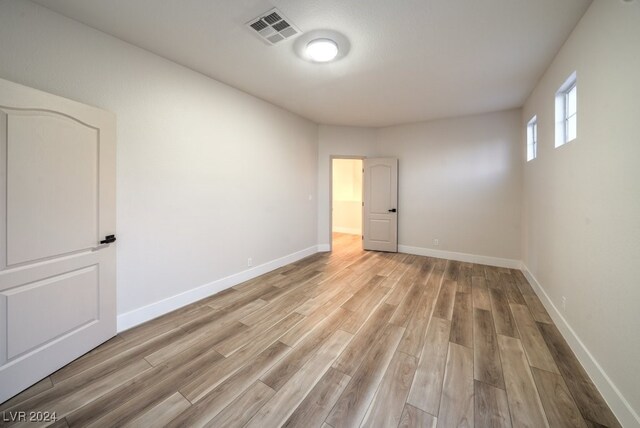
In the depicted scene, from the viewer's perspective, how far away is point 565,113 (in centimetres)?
257

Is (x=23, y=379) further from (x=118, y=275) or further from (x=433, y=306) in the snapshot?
(x=433, y=306)

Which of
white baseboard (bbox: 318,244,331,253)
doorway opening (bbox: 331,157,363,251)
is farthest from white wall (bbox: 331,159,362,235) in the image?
white baseboard (bbox: 318,244,331,253)

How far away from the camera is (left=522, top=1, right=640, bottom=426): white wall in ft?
4.63

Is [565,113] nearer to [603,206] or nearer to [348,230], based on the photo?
[603,206]

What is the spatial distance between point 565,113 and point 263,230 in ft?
13.4

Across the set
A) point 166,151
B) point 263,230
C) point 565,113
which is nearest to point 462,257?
point 565,113

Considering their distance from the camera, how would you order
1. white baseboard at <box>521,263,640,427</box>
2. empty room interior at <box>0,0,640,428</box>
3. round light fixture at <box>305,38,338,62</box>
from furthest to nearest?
round light fixture at <box>305,38,338,62</box>
empty room interior at <box>0,0,640,428</box>
white baseboard at <box>521,263,640,427</box>

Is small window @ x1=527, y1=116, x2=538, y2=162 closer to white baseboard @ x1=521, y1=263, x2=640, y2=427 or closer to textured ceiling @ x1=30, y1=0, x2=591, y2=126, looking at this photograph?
textured ceiling @ x1=30, y1=0, x2=591, y2=126

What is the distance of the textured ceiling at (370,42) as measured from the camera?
1.95 metres

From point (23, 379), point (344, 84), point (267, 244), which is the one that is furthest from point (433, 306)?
point (23, 379)

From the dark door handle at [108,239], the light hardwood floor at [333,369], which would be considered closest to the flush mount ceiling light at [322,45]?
the dark door handle at [108,239]

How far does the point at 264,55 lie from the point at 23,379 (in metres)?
3.36

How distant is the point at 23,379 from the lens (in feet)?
5.45

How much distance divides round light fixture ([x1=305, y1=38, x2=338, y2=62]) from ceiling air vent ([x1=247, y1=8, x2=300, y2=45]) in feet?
0.66
